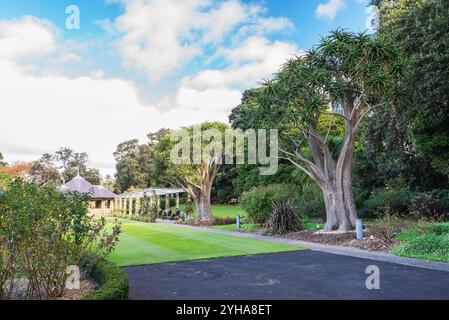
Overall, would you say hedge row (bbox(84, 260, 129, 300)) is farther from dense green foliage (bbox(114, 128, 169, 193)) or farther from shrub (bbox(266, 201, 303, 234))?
dense green foliage (bbox(114, 128, 169, 193))

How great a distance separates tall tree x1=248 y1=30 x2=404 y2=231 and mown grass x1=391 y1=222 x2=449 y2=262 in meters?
3.79

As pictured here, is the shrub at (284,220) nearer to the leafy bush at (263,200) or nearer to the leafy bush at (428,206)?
the leafy bush at (263,200)

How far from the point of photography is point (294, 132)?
72.4ft

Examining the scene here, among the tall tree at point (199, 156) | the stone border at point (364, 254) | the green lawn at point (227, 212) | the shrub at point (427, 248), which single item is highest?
the tall tree at point (199, 156)

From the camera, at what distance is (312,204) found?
74.3 feet

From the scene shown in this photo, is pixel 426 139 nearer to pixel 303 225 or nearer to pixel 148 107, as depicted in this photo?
pixel 303 225

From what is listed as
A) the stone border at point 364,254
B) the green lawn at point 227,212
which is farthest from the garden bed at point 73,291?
the green lawn at point 227,212

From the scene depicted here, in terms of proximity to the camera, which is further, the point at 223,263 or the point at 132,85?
the point at 132,85

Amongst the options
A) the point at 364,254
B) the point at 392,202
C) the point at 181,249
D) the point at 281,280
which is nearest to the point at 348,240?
the point at 364,254

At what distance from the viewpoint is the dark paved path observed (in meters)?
6.87

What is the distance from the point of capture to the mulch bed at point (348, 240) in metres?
12.7

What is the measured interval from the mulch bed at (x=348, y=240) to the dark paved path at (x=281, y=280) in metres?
2.36
